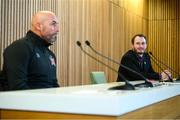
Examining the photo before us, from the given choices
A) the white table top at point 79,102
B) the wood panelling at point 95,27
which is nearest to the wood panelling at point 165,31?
the wood panelling at point 95,27

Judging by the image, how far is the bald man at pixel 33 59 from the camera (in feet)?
9.52

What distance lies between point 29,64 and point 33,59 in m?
0.08

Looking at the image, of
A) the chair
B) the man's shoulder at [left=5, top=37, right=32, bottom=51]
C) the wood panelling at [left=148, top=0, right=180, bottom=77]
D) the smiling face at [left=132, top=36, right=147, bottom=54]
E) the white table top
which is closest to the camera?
the white table top

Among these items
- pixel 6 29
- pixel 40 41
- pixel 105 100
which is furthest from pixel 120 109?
pixel 6 29

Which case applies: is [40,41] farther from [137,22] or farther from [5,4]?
[137,22]

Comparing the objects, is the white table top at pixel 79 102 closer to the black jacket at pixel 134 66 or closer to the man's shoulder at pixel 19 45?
the man's shoulder at pixel 19 45

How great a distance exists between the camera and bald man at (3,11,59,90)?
290 cm

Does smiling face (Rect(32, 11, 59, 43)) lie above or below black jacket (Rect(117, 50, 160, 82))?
above

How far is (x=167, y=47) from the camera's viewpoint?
1095 cm

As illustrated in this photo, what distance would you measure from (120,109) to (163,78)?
2.70m

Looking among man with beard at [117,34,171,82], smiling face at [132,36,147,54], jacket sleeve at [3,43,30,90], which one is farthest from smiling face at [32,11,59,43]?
smiling face at [132,36,147,54]

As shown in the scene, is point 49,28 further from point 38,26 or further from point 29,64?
point 29,64

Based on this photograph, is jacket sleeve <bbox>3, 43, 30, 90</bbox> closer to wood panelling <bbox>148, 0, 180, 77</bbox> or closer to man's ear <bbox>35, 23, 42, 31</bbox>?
man's ear <bbox>35, 23, 42, 31</bbox>

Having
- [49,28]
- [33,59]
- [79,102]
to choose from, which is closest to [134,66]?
[49,28]
